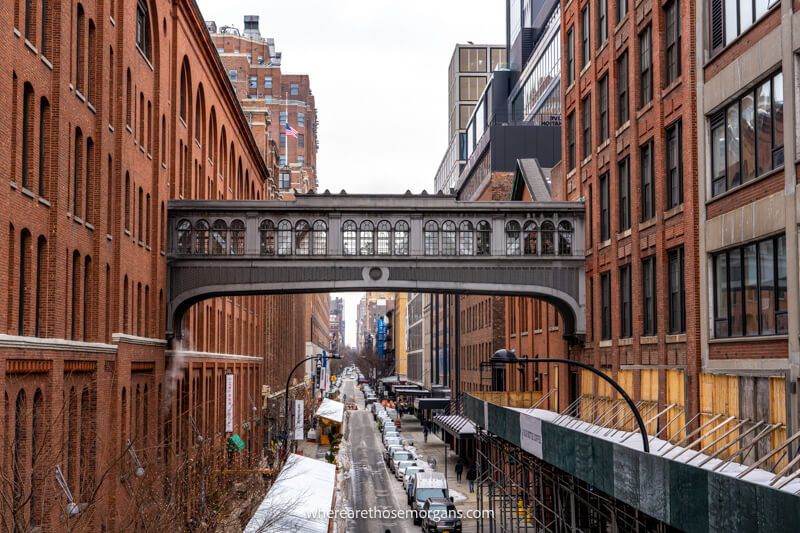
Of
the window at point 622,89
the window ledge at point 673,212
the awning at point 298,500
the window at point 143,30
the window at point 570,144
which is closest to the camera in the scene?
the awning at point 298,500

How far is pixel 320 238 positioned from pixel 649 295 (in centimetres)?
1489

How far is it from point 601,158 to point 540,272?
18.5ft

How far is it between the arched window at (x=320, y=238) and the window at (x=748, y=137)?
18983 mm

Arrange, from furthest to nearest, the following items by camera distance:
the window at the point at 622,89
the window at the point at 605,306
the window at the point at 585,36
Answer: the window at the point at 585,36
the window at the point at 605,306
the window at the point at 622,89

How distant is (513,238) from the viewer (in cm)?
4434

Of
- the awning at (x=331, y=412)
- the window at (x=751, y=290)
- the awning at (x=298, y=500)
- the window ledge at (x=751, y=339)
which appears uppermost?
the window at (x=751, y=290)

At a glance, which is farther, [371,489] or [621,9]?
[371,489]

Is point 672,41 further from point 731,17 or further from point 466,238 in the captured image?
point 466,238

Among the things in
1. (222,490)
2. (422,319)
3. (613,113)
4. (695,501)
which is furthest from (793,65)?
(422,319)

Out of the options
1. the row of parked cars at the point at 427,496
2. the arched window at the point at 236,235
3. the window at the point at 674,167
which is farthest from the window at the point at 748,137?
the row of parked cars at the point at 427,496

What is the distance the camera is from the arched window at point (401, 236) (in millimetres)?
44156

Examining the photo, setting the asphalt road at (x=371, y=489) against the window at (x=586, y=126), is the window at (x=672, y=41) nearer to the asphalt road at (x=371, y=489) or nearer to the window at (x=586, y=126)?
the window at (x=586, y=126)

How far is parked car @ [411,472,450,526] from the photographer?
2013 inches

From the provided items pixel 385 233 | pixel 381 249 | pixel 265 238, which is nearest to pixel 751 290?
pixel 385 233
